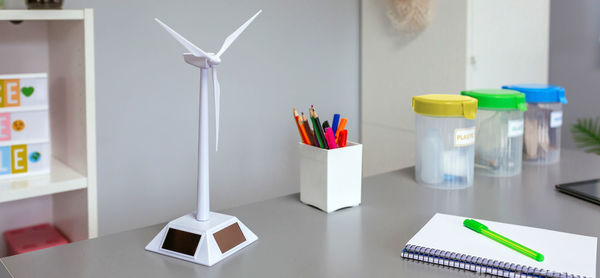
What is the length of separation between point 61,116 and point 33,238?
0.43 metres

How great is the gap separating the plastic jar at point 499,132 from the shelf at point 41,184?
1089 mm

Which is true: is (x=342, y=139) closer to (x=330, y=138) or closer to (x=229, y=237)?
(x=330, y=138)

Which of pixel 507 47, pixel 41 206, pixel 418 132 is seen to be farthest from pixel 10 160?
pixel 507 47

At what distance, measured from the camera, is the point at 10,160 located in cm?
163

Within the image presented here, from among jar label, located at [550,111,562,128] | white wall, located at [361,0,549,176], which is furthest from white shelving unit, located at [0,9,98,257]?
white wall, located at [361,0,549,176]

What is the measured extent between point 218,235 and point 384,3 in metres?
2.04

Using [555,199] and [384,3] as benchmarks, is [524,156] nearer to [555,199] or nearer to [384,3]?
[555,199]

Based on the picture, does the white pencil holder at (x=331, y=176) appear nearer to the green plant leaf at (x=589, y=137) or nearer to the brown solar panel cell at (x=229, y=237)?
the brown solar panel cell at (x=229, y=237)

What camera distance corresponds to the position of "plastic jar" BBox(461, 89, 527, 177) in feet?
4.92

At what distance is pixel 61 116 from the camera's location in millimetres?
1801

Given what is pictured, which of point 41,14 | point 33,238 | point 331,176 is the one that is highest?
point 41,14

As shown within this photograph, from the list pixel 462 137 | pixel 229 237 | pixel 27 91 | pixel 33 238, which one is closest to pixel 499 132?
pixel 462 137

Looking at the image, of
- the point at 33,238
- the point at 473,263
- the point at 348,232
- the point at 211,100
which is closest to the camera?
the point at 473,263

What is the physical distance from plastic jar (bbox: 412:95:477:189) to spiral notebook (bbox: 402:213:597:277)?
0.30 m
